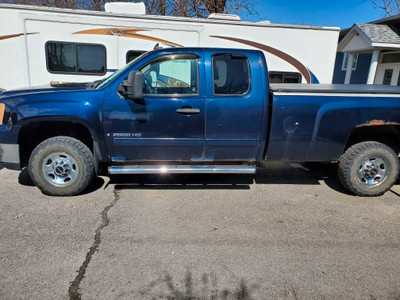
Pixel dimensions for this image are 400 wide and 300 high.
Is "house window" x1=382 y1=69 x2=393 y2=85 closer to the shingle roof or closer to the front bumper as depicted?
the shingle roof

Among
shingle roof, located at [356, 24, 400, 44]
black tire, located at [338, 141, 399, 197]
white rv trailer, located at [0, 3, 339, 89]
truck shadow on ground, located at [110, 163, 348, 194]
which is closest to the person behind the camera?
black tire, located at [338, 141, 399, 197]

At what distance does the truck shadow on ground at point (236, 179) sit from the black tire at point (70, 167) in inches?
24.5

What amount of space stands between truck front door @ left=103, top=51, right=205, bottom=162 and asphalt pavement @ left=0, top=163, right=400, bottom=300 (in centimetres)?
72

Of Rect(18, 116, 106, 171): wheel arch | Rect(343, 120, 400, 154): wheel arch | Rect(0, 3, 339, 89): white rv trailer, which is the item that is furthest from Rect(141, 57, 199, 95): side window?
Rect(0, 3, 339, 89): white rv trailer

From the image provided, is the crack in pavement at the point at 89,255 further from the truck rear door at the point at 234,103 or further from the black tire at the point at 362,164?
the black tire at the point at 362,164

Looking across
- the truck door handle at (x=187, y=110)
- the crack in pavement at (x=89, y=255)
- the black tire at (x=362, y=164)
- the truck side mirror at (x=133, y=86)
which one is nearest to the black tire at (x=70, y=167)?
the crack in pavement at (x=89, y=255)

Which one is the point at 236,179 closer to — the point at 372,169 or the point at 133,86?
the point at 372,169

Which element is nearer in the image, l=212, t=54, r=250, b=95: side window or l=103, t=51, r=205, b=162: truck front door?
l=103, t=51, r=205, b=162: truck front door

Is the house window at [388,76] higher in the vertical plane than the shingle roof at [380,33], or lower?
lower

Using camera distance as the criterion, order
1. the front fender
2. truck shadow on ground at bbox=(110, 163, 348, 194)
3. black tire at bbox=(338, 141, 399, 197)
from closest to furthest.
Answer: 1. the front fender
2. black tire at bbox=(338, 141, 399, 197)
3. truck shadow on ground at bbox=(110, 163, 348, 194)

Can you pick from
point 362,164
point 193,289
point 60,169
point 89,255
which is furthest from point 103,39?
point 193,289

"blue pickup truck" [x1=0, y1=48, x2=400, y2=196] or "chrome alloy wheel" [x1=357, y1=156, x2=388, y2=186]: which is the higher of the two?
"blue pickup truck" [x1=0, y1=48, x2=400, y2=196]

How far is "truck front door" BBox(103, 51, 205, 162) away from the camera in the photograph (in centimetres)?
407

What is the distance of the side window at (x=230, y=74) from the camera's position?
4.22 meters
